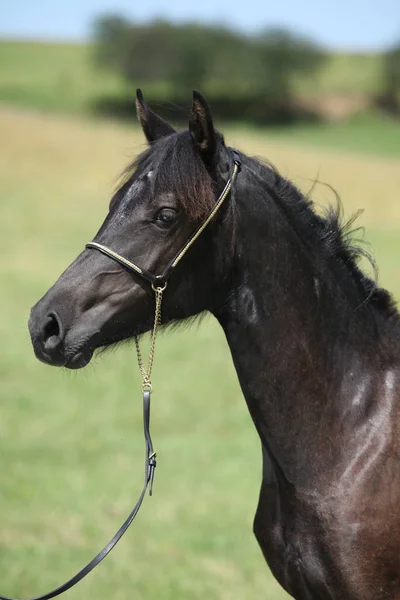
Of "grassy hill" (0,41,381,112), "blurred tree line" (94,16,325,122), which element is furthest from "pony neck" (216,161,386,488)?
"blurred tree line" (94,16,325,122)

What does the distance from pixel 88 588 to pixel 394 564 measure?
3.06 m

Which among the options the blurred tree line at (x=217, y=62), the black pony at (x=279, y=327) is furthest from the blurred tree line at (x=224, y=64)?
the black pony at (x=279, y=327)

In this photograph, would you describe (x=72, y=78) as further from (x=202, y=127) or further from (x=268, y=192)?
(x=202, y=127)

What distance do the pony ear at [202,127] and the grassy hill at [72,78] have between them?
45.3 meters

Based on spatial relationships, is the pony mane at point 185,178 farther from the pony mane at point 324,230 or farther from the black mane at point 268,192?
the pony mane at point 324,230

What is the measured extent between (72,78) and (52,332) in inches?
2261

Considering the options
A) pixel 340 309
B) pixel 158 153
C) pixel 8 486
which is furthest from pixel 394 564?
pixel 8 486

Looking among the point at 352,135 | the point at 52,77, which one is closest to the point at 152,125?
the point at 352,135

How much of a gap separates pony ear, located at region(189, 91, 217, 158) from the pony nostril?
0.79 meters

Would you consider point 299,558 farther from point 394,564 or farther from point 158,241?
point 158,241

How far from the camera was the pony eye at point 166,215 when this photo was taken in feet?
9.03

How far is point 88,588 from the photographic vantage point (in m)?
5.38

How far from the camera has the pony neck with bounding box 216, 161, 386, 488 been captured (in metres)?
2.91

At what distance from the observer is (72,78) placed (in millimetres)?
57156
